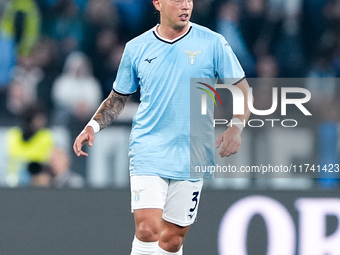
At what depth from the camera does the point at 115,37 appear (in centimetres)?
940

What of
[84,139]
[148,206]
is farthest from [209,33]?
[148,206]

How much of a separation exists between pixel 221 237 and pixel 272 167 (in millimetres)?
729

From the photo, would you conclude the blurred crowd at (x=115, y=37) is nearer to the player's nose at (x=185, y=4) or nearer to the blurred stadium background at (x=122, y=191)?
the blurred stadium background at (x=122, y=191)

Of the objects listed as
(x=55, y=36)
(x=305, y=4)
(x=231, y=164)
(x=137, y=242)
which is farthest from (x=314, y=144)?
(x=55, y=36)

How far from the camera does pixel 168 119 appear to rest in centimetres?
524

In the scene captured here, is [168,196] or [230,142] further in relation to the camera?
[168,196]

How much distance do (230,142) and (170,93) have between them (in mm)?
517

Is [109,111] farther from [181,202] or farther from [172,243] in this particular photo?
[172,243]

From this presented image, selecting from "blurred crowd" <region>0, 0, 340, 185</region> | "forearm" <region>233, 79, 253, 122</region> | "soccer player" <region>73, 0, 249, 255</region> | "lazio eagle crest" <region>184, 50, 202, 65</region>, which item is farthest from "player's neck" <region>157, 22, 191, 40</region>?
"blurred crowd" <region>0, 0, 340, 185</region>

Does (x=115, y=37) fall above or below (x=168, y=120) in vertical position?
above

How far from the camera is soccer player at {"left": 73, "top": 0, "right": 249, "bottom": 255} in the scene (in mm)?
5180

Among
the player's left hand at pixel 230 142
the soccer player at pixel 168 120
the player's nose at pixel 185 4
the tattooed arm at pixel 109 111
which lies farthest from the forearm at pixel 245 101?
the tattooed arm at pixel 109 111

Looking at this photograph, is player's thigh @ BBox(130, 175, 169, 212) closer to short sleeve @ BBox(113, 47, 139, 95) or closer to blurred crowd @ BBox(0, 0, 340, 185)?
Result: short sleeve @ BBox(113, 47, 139, 95)

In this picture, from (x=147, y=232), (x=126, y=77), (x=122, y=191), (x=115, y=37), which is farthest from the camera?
(x=115, y=37)
